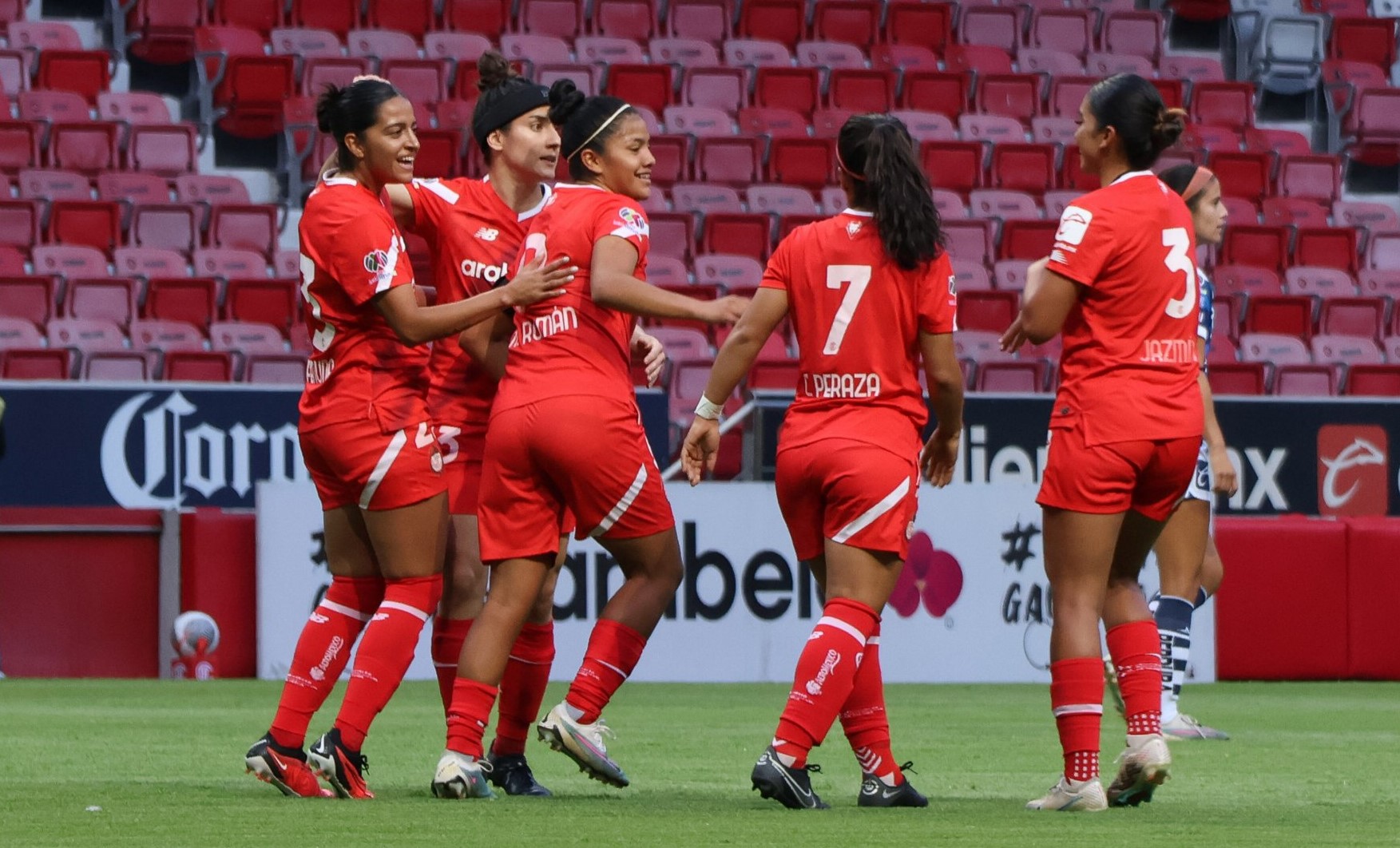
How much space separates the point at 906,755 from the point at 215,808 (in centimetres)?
282

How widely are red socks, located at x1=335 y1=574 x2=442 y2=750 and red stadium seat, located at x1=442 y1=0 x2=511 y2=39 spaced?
13.7 metres

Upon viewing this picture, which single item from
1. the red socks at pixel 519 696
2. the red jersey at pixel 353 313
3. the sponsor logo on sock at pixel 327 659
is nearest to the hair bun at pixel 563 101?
the red jersey at pixel 353 313

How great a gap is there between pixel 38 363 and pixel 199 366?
997 mm

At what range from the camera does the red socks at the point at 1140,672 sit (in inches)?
207

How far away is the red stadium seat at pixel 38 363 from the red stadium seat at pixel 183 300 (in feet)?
4.03

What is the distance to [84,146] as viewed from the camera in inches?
648

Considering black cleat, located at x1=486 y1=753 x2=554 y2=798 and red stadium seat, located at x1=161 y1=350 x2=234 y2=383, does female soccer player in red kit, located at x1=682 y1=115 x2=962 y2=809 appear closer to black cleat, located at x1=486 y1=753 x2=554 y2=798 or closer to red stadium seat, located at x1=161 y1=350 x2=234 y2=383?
black cleat, located at x1=486 y1=753 x2=554 y2=798

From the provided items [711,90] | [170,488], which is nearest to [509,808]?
[170,488]

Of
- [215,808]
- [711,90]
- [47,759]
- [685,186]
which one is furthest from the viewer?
[711,90]

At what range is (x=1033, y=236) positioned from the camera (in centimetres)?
1733

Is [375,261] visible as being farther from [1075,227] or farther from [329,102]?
[1075,227]

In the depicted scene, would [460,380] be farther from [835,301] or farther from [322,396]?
[835,301]

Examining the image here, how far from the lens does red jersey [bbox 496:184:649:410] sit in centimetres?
541

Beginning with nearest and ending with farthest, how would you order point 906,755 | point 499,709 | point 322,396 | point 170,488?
point 322,396 < point 499,709 < point 906,755 < point 170,488
